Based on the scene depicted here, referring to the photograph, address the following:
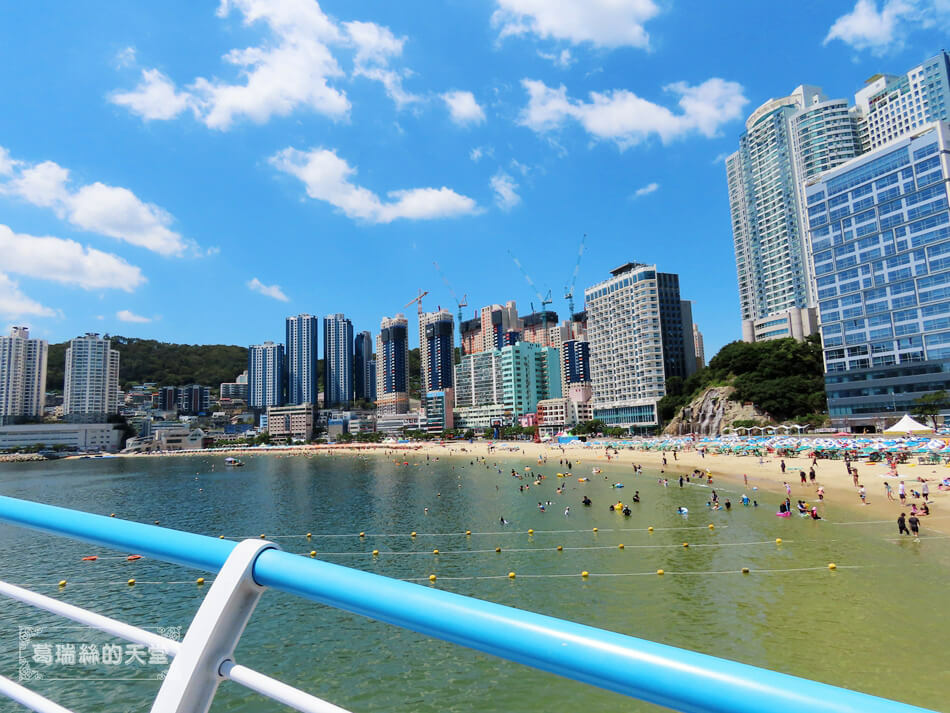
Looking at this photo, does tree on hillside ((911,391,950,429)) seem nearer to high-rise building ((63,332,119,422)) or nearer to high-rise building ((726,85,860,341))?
high-rise building ((726,85,860,341))

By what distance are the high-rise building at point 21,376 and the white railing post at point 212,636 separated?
8652 inches

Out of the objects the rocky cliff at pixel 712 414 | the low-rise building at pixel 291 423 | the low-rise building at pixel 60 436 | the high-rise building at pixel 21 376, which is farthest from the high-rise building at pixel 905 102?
the high-rise building at pixel 21 376

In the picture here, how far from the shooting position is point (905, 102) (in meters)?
121

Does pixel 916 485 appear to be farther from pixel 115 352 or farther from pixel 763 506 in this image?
pixel 115 352

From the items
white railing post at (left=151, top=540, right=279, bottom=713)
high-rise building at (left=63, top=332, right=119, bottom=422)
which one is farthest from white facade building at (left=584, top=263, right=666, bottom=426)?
high-rise building at (left=63, top=332, right=119, bottom=422)

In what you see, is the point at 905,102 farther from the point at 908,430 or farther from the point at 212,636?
the point at 212,636

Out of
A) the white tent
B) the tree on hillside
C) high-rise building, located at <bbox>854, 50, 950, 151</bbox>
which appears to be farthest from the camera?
high-rise building, located at <bbox>854, 50, 950, 151</bbox>

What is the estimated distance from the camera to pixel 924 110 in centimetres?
11812

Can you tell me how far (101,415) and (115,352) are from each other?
21188 mm

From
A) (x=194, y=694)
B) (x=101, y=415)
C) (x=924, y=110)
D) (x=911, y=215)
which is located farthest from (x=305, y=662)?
(x=101, y=415)

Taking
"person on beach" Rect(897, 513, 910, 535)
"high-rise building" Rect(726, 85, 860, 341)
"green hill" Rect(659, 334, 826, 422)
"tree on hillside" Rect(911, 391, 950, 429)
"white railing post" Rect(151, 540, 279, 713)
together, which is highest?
"high-rise building" Rect(726, 85, 860, 341)

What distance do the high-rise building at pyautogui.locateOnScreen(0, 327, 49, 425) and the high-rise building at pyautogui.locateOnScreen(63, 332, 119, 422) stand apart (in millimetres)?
13243

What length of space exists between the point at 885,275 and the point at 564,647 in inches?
3869

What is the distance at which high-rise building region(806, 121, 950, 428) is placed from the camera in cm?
7294
